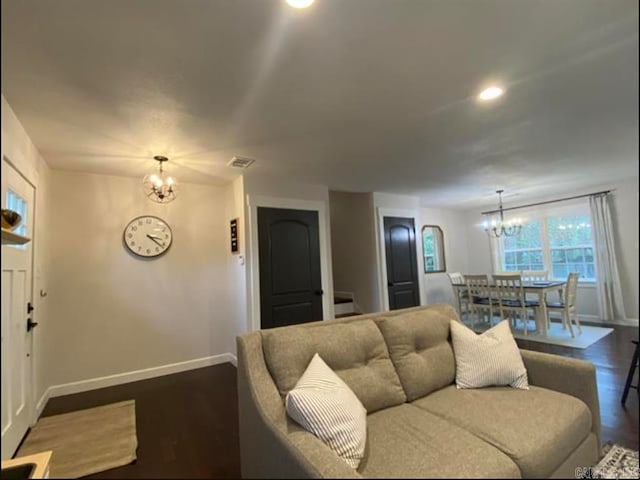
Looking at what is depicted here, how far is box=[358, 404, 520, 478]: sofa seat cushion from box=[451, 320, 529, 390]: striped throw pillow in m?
0.44

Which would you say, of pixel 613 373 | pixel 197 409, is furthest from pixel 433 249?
pixel 197 409

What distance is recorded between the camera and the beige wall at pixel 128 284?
10.6 feet

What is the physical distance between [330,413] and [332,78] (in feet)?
5.67

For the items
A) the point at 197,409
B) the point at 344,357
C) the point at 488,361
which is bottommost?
the point at 197,409

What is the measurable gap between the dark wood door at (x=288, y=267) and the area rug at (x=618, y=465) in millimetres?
3160

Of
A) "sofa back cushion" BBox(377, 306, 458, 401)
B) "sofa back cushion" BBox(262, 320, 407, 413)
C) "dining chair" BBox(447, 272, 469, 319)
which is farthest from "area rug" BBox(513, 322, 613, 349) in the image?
"sofa back cushion" BBox(262, 320, 407, 413)

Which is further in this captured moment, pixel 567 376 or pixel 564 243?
pixel 567 376

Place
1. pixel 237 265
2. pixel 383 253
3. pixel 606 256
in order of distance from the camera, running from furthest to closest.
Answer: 1. pixel 383 253
2. pixel 237 265
3. pixel 606 256

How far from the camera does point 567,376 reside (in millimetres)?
1702

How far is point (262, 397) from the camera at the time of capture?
1.40 meters

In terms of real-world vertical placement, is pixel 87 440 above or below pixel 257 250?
below

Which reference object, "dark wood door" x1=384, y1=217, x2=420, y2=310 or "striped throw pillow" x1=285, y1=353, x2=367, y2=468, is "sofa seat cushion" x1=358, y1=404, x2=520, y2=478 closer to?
"striped throw pillow" x1=285, y1=353, x2=367, y2=468

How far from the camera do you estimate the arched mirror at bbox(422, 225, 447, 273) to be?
6.46m

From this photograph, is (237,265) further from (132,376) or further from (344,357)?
(344,357)
